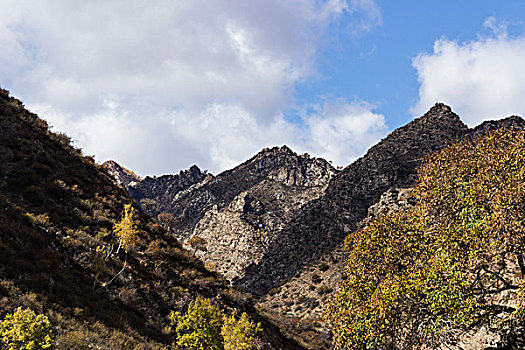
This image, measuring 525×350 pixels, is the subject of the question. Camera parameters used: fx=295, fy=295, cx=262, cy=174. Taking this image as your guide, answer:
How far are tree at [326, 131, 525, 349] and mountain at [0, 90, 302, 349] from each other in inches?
463

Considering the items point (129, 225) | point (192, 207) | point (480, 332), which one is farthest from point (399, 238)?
point (192, 207)

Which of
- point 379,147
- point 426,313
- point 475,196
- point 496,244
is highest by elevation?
point 379,147

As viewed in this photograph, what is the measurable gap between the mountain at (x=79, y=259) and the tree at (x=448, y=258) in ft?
38.6

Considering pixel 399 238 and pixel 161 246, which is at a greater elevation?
pixel 399 238

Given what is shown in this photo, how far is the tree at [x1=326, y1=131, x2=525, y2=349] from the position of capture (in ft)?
35.0

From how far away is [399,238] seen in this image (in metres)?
15.7

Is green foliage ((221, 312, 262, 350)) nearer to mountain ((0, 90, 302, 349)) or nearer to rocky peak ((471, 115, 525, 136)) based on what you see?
mountain ((0, 90, 302, 349))

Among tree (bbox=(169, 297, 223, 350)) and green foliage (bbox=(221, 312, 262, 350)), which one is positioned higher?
green foliage (bbox=(221, 312, 262, 350))

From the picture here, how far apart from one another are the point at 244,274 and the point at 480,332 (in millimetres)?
69445

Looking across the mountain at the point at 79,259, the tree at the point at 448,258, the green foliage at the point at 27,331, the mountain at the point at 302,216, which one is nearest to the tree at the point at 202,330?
the mountain at the point at 79,259

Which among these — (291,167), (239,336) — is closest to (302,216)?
Answer: (291,167)

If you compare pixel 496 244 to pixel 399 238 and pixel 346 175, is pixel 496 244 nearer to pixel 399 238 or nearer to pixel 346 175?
pixel 399 238

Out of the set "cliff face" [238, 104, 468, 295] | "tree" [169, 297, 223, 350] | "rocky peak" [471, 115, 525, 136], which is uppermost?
"rocky peak" [471, 115, 525, 136]

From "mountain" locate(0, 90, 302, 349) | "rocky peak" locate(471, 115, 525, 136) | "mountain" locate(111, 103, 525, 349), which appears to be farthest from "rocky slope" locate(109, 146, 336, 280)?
"rocky peak" locate(471, 115, 525, 136)
